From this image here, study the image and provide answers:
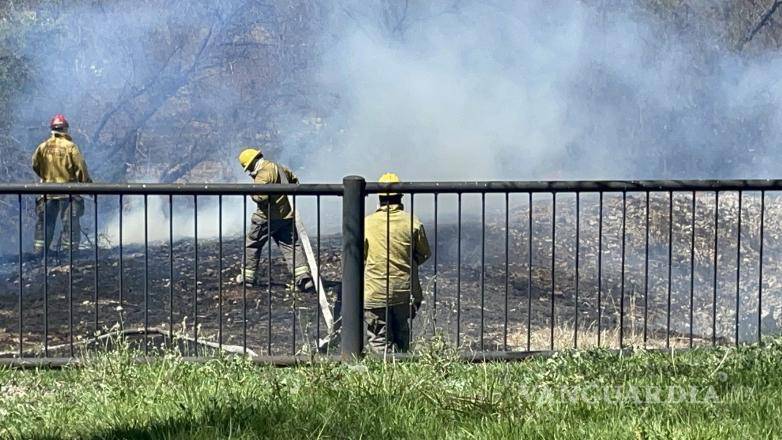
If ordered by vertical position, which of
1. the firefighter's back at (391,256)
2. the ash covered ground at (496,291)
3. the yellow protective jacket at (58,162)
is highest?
the yellow protective jacket at (58,162)

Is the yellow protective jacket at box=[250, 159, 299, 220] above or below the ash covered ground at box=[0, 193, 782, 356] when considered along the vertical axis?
above

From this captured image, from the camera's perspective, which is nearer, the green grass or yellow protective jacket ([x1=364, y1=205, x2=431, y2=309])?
the green grass

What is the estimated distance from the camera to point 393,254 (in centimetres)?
783

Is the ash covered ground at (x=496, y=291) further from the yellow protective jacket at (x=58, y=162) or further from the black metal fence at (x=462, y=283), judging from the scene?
the yellow protective jacket at (x=58, y=162)

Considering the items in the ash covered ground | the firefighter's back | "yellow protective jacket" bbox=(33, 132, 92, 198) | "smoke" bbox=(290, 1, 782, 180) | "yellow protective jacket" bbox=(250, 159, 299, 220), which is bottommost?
the ash covered ground

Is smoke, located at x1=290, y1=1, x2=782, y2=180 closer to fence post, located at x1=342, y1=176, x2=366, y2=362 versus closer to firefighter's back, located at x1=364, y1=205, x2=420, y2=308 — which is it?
firefighter's back, located at x1=364, y1=205, x2=420, y2=308

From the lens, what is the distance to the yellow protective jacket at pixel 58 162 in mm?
13148

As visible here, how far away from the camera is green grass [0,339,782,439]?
14.3 ft

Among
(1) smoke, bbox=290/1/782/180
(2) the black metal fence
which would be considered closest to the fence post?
(2) the black metal fence

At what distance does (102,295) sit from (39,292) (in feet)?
2.55

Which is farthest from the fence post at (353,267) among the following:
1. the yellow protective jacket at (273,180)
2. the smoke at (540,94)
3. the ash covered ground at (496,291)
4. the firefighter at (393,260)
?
the smoke at (540,94)

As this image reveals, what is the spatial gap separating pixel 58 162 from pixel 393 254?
22.2 ft

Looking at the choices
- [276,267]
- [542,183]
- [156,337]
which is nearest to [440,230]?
[276,267]

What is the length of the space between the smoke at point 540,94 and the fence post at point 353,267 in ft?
48.1
